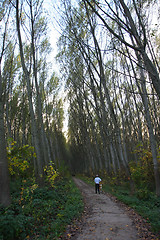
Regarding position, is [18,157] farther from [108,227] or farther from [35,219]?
[108,227]

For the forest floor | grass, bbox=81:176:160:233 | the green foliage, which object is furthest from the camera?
the green foliage

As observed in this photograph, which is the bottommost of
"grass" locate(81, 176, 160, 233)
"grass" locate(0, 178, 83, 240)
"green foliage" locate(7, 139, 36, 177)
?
"grass" locate(81, 176, 160, 233)

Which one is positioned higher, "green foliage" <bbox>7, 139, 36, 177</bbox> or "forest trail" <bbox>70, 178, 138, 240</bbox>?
"green foliage" <bbox>7, 139, 36, 177</bbox>

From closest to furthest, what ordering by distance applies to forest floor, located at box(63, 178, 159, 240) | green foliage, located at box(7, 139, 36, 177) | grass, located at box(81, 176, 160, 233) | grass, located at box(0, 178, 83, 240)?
1. grass, located at box(0, 178, 83, 240)
2. forest floor, located at box(63, 178, 159, 240)
3. grass, located at box(81, 176, 160, 233)
4. green foliage, located at box(7, 139, 36, 177)

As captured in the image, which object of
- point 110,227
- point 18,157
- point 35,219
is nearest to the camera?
point 110,227

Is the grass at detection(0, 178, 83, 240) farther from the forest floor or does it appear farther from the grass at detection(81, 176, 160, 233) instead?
the grass at detection(81, 176, 160, 233)

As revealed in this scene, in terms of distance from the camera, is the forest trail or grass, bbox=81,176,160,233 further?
grass, bbox=81,176,160,233

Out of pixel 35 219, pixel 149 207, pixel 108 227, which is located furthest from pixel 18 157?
pixel 149 207

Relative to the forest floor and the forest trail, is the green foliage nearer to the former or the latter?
the forest floor

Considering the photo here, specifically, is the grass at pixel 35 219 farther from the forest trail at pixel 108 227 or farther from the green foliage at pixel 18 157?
the green foliage at pixel 18 157

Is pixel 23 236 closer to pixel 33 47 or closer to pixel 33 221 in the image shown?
pixel 33 221

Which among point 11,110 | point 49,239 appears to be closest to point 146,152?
point 49,239

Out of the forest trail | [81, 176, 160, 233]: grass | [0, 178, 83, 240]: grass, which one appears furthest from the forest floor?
[0, 178, 83, 240]: grass

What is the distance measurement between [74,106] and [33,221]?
1662 cm
